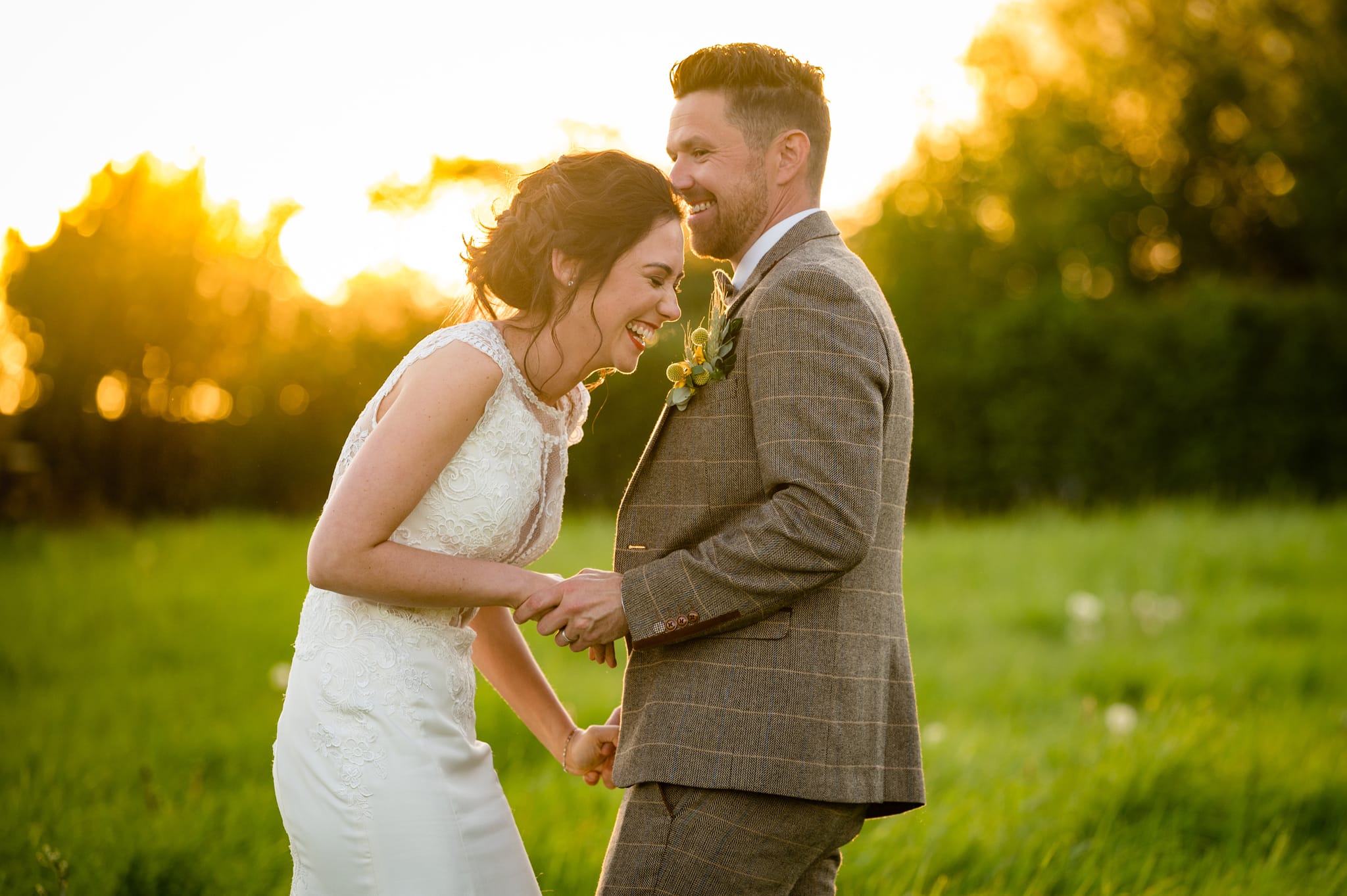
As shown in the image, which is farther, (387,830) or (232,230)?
(232,230)

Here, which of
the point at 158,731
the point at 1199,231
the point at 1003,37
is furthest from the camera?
the point at 1003,37

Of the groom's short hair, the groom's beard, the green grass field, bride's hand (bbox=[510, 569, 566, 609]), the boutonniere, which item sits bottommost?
the green grass field

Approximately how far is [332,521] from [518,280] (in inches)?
27.2

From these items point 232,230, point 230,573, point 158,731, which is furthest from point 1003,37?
point 158,731

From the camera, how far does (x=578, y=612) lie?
8.32ft

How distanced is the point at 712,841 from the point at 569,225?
1370 mm

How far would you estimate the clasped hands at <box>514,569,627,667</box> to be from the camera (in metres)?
2.53

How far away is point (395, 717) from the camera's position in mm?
2578

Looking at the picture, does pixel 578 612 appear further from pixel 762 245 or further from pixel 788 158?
pixel 788 158

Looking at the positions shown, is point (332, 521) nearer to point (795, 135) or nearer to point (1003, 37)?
point (795, 135)

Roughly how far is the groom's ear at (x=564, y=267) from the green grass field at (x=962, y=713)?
213 centimetres

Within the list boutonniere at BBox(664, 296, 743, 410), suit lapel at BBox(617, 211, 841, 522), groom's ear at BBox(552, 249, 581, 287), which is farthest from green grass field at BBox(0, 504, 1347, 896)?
groom's ear at BBox(552, 249, 581, 287)

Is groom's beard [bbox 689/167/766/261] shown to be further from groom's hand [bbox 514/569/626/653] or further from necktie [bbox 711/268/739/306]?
groom's hand [bbox 514/569/626/653]

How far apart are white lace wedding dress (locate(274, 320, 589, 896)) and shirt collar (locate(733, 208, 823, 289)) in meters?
0.60
